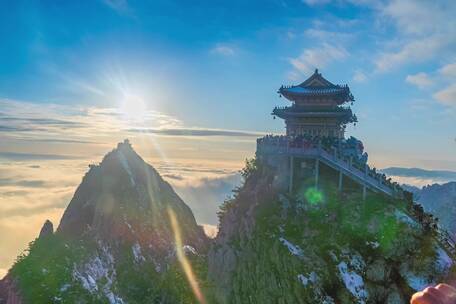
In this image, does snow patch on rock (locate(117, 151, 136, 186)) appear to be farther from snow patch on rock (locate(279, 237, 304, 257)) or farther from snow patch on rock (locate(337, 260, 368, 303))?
snow patch on rock (locate(337, 260, 368, 303))

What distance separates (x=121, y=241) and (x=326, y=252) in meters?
80.8

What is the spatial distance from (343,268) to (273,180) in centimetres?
1209

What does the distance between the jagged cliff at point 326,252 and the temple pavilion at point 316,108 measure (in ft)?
28.7

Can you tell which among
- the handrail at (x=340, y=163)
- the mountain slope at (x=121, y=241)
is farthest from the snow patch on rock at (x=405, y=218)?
the mountain slope at (x=121, y=241)

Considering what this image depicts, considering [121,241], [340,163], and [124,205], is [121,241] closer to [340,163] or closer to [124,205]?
[124,205]

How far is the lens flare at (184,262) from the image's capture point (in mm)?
55353

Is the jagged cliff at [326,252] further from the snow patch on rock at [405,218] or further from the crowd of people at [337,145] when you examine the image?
the crowd of people at [337,145]

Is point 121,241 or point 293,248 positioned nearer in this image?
point 293,248

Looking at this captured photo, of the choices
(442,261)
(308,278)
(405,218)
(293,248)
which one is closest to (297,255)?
(293,248)

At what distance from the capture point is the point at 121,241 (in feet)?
342

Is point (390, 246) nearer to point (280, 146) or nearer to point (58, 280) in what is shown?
point (280, 146)

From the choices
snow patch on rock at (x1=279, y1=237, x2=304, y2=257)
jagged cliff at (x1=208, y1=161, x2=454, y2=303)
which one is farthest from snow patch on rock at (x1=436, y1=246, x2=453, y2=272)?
snow patch on rock at (x1=279, y1=237, x2=304, y2=257)

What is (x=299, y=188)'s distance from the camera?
132 ft

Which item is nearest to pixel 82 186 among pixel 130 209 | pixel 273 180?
pixel 130 209
